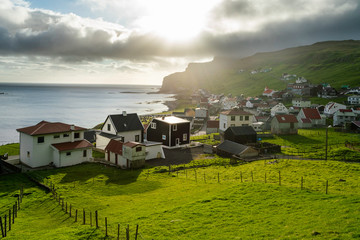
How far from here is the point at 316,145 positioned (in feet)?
178

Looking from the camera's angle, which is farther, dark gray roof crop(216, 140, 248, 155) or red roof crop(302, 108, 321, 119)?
red roof crop(302, 108, 321, 119)

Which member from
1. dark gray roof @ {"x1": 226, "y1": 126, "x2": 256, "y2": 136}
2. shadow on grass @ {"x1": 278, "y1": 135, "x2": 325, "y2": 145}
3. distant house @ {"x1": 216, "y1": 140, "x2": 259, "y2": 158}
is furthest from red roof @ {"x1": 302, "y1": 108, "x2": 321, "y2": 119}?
distant house @ {"x1": 216, "y1": 140, "x2": 259, "y2": 158}

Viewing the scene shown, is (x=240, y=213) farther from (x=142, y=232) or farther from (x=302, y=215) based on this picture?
(x=142, y=232)

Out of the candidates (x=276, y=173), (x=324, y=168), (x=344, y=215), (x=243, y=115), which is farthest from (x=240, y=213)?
(x=243, y=115)

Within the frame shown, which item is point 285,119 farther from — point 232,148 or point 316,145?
point 232,148

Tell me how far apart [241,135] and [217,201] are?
1409 inches

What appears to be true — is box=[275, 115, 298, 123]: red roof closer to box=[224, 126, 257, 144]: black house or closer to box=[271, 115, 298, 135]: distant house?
box=[271, 115, 298, 135]: distant house

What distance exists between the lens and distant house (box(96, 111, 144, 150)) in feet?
170

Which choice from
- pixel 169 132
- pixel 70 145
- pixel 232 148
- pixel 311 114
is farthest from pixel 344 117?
pixel 70 145

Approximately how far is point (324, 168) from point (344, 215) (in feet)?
69.9

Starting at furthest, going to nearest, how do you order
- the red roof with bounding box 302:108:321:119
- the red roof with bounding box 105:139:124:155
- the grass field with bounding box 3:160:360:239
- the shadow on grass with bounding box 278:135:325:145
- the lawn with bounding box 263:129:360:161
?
1. the red roof with bounding box 302:108:321:119
2. the shadow on grass with bounding box 278:135:325:145
3. the lawn with bounding box 263:129:360:161
4. the red roof with bounding box 105:139:124:155
5. the grass field with bounding box 3:160:360:239

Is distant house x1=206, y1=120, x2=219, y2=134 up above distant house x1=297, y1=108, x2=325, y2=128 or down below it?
below

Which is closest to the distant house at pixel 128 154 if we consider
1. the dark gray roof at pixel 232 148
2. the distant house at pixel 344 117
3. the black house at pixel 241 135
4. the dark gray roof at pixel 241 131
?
the dark gray roof at pixel 232 148

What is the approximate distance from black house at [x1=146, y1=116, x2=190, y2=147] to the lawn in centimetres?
1975
